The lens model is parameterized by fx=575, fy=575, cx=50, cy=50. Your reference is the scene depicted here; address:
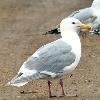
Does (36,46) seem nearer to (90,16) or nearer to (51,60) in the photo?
(90,16)

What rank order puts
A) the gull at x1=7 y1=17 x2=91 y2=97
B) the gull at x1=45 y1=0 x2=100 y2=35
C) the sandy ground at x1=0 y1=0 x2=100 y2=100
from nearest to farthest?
the gull at x1=7 y1=17 x2=91 y2=97
the sandy ground at x1=0 y1=0 x2=100 y2=100
the gull at x1=45 y1=0 x2=100 y2=35

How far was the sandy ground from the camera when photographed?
30.6ft

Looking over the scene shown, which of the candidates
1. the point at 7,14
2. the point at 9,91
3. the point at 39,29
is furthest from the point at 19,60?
the point at 7,14

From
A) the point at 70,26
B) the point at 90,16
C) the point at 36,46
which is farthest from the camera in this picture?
the point at 90,16

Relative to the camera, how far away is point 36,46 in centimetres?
1419

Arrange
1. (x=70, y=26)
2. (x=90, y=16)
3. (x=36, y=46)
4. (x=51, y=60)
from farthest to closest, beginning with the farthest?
(x=90, y=16) < (x=36, y=46) < (x=70, y=26) < (x=51, y=60)

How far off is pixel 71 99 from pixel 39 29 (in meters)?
8.61

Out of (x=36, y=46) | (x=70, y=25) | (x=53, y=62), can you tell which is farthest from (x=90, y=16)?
(x=53, y=62)

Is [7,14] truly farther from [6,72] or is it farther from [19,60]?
[6,72]

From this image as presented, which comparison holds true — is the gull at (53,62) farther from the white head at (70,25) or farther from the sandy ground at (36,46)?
the sandy ground at (36,46)

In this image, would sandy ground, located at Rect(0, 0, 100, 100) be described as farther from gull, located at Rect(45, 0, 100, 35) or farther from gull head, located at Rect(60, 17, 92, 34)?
gull head, located at Rect(60, 17, 92, 34)

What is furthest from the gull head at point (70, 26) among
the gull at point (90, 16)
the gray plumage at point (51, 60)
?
the gull at point (90, 16)

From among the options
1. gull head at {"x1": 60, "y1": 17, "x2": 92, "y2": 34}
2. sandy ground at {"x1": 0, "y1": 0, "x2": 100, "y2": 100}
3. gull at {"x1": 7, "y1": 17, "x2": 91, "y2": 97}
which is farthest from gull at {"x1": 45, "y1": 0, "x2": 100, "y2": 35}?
gull at {"x1": 7, "y1": 17, "x2": 91, "y2": 97}

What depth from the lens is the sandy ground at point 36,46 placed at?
932cm
